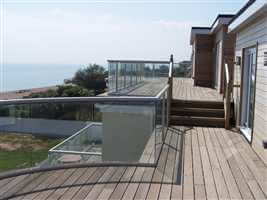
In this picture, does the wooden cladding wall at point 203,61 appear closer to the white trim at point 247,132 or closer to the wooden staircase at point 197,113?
the wooden staircase at point 197,113

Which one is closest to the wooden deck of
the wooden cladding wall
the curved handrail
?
the wooden cladding wall

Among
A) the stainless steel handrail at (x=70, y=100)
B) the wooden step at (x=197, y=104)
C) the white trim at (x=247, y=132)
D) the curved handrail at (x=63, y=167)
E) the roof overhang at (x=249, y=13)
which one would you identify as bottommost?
the curved handrail at (x=63, y=167)

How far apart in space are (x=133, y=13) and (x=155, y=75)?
221 cm

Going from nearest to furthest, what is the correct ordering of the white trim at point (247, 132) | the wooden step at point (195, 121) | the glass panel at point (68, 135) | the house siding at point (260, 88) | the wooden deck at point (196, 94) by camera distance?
1. the glass panel at point (68, 135)
2. the house siding at point (260, 88)
3. the white trim at point (247, 132)
4. the wooden step at point (195, 121)
5. the wooden deck at point (196, 94)

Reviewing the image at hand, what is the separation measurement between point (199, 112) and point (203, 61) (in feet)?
21.9

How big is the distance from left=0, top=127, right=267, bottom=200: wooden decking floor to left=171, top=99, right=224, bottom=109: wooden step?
10.8 ft

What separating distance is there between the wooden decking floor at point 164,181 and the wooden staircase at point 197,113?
2528 mm

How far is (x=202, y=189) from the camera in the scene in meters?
3.71

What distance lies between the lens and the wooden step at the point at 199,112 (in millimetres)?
8094

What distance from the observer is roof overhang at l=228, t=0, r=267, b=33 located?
15.7 feet

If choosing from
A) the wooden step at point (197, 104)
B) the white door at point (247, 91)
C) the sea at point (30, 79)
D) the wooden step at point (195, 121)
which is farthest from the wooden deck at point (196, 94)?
the sea at point (30, 79)

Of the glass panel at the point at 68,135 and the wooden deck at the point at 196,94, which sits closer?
the glass panel at the point at 68,135

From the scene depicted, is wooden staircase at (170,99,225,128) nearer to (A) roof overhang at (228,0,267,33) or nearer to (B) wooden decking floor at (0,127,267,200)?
(A) roof overhang at (228,0,267,33)

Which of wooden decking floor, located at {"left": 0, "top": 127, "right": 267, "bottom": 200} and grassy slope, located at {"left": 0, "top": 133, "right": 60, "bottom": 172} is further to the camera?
grassy slope, located at {"left": 0, "top": 133, "right": 60, "bottom": 172}
